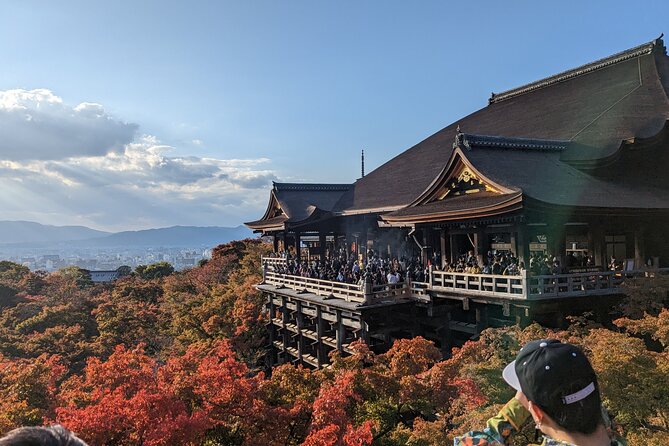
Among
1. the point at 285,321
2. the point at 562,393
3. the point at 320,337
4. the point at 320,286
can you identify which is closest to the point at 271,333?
the point at 285,321

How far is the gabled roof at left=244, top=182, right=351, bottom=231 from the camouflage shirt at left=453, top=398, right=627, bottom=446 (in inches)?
869

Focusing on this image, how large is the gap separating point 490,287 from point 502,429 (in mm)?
12154

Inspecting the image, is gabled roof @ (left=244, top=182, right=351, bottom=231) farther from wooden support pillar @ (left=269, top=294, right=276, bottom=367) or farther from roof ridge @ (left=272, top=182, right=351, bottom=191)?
wooden support pillar @ (left=269, top=294, right=276, bottom=367)

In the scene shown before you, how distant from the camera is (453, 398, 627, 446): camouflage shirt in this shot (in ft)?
7.39

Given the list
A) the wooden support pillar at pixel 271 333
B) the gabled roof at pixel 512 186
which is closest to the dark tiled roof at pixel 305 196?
the wooden support pillar at pixel 271 333

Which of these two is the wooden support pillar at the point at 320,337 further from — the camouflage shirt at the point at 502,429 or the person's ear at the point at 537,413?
the person's ear at the point at 537,413

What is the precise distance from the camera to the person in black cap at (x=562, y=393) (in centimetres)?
205

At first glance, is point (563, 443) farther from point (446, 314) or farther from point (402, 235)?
point (402, 235)

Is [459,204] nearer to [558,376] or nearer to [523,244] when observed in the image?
[523,244]

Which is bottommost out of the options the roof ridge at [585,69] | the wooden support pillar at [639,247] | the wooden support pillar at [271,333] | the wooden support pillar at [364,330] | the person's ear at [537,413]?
the wooden support pillar at [271,333]

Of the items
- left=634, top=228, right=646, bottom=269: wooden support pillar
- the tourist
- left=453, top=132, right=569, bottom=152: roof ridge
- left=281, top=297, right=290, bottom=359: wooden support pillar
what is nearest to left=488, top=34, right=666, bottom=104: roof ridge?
left=453, top=132, right=569, bottom=152: roof ridge

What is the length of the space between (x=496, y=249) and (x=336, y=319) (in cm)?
658

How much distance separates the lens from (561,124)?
64.2ft

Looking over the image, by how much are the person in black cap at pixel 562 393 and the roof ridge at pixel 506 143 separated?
13.6m
